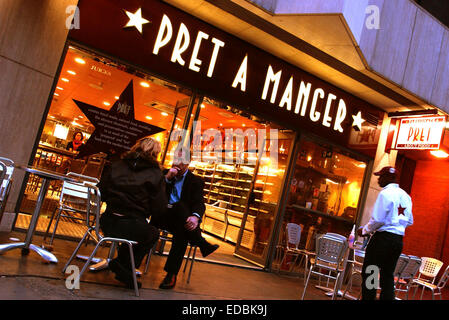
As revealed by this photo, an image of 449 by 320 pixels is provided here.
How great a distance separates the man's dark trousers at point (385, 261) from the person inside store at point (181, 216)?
6.10 ft

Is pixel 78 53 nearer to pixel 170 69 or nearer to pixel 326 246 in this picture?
pixel 170 69

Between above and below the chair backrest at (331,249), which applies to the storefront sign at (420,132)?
above

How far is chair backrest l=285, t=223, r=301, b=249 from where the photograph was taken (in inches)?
284


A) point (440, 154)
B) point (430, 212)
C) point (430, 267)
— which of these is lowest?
point (430, 267)

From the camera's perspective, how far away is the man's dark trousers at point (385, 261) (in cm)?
471

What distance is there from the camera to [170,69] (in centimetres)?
612

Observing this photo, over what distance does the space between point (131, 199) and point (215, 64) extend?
11.3ft

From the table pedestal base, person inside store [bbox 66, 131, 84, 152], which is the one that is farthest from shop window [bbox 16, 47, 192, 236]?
the table pedestal base

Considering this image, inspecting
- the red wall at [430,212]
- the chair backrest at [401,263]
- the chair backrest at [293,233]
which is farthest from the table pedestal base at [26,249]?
the red wall at [430,212]

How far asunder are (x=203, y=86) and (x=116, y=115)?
4.72 feet

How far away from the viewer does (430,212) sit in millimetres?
11406

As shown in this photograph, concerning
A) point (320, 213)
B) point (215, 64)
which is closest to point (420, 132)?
point (320, 213)
